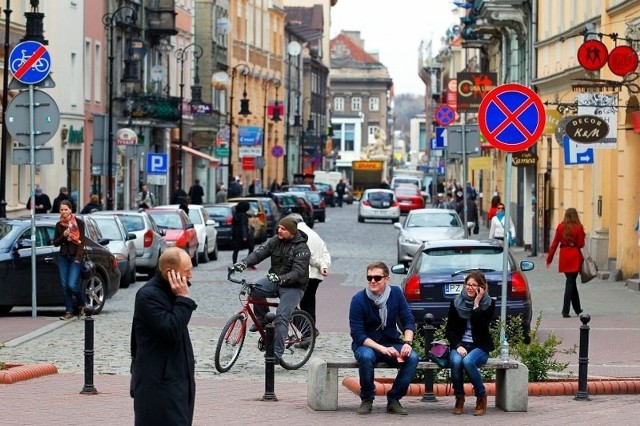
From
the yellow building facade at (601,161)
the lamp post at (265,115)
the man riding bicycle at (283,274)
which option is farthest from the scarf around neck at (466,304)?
the lamp post at (265,115)

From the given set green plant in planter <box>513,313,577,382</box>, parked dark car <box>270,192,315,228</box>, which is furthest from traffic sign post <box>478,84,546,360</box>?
parked dark car <box>270,192,315,228</box>

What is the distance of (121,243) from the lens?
32.5m

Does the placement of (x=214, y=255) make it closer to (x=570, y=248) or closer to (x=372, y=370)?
(x=570, y=248)

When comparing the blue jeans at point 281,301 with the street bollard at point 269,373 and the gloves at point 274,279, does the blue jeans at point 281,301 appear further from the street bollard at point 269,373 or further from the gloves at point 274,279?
the street bollard at point 269,373

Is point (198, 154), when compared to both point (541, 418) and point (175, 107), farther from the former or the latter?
point (541, 418)

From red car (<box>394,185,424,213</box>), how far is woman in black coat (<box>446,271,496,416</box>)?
70.2 metres

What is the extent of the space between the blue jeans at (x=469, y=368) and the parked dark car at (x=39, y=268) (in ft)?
35.0

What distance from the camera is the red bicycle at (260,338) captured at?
17641 mm

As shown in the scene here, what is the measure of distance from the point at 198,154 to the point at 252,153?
943cm

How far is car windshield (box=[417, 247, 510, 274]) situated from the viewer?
2148cm

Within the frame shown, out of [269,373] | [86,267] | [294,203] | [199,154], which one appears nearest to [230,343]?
[269,373]

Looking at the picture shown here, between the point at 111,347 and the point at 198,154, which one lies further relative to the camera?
the point at 198,154

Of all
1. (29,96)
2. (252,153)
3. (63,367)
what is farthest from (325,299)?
(252,153)

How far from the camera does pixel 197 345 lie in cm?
2091
